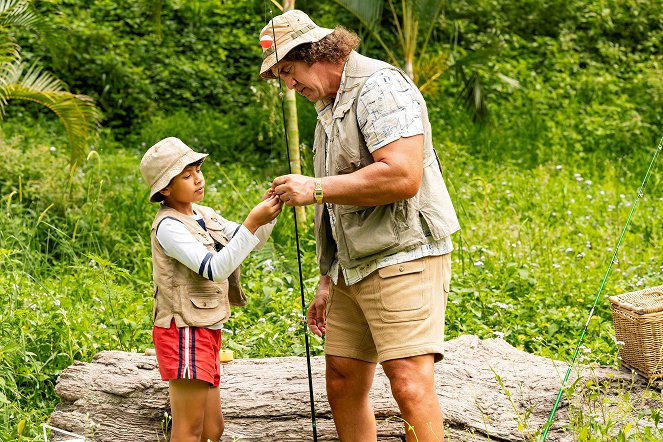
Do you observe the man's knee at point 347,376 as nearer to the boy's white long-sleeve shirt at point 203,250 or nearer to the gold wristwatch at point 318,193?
the boy's white long-sleeve shirt at point 203,250

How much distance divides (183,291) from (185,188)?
0.41 meters

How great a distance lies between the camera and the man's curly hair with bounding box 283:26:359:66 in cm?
371

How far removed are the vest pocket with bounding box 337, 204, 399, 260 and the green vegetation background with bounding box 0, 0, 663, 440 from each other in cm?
139

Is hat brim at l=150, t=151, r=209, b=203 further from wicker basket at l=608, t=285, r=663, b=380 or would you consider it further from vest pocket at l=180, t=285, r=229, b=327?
wicker basket at l=608, t=285, r=663, b=380

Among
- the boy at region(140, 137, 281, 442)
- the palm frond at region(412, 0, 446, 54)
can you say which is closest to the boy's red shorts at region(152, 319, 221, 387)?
the boy at region(140, 137, 281, 442)

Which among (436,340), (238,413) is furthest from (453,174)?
(436,340)

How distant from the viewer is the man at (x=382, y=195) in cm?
354

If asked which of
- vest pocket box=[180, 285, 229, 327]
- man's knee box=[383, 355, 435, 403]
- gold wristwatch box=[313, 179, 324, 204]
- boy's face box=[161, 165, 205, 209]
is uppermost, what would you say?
gold wristwatch box=[313, 179, 324, 204]

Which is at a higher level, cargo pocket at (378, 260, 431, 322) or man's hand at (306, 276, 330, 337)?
cargo pocket at (378, 260, 431, 322)

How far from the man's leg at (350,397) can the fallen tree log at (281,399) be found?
37 cm

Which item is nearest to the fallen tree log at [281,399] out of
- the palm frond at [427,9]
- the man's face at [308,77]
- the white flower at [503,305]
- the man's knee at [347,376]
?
the man's knee at [347,376]

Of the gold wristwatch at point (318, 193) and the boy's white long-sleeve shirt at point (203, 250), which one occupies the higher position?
the gold wristwatch at point (318, 193)

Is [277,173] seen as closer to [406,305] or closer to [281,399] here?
[281,399]

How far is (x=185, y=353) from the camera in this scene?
3.92 meters
